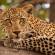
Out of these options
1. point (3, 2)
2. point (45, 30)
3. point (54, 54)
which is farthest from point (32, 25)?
point (3, 2)

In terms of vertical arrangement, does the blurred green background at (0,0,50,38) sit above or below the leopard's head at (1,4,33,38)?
above

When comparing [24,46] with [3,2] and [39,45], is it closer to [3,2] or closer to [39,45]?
[39,45]

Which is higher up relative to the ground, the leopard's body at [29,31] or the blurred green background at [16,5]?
the blurred green background at [16,5]

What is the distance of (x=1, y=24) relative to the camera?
3.39 feet

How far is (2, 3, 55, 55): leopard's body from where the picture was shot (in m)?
0.95

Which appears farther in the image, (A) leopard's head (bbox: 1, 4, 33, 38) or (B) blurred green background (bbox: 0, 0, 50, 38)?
(B) blurred green background (bbox: 0, 0, 50, 38)

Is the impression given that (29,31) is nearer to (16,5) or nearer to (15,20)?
(15,20)

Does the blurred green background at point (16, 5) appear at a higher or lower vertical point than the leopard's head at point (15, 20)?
higher

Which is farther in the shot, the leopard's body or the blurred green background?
the blurred green background

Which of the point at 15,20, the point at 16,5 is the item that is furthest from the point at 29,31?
the point at 16,5

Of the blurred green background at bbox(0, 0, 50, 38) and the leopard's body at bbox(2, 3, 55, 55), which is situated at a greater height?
the blurred green background at bbox(0, 0, 50, 38)

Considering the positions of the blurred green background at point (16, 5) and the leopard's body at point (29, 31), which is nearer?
the leopard's body at point (29, 31)

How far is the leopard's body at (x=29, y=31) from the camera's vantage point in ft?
3.12

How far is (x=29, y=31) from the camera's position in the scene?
988 mm
